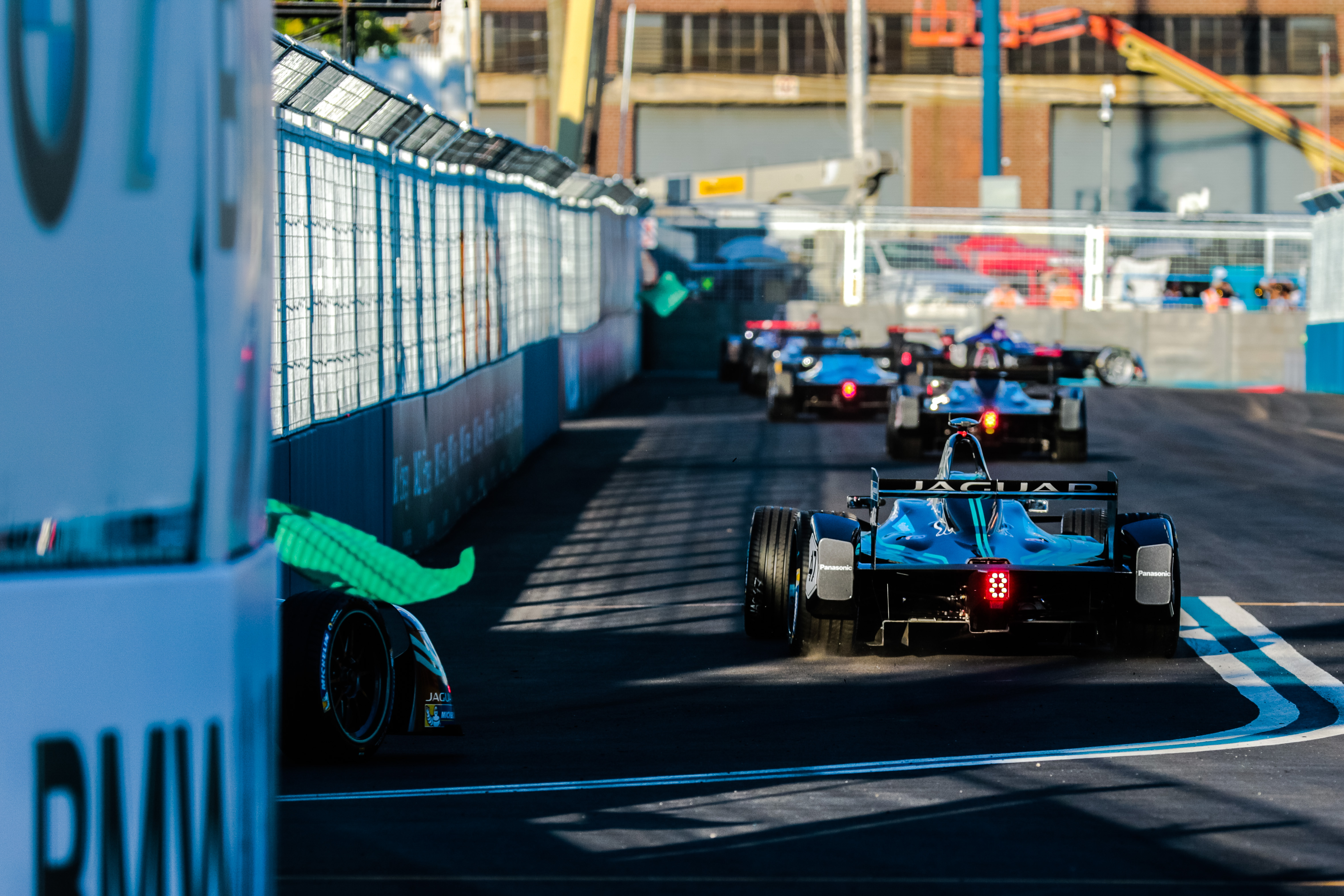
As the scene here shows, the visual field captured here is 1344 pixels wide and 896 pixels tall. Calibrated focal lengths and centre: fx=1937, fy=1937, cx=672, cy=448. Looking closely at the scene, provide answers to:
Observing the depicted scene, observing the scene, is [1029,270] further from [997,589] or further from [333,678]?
[333,678]

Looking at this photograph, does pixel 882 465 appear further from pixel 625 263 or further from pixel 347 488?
pixel 625 263

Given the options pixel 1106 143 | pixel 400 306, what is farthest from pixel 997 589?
pixel 1106 143

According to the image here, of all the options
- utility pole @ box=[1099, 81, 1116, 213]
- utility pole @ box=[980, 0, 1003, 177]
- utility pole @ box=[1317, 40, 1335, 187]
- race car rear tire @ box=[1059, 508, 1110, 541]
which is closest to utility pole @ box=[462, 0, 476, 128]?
race car rear tire @ box=[1059, 508, 1110, 541]

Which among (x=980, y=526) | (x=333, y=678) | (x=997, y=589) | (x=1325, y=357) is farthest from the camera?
(x=1325, y=357)

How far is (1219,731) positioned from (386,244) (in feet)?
21.8

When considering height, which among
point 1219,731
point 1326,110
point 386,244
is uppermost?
point 1326,110

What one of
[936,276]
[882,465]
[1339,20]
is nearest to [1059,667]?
[882,465]

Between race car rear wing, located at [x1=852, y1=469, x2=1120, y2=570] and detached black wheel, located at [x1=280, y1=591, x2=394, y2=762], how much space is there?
259 cm

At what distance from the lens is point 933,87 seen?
53906mm

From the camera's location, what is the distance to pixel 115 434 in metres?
3.40

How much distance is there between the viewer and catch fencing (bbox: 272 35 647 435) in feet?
31.1

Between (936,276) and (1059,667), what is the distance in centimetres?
2694

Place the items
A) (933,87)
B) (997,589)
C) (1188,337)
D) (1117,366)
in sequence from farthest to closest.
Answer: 1. (933,87)
2. (1188,337)
3. (1117,366)
4. (997,589)

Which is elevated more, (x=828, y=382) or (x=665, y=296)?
(x=665, y=296)
